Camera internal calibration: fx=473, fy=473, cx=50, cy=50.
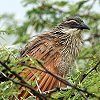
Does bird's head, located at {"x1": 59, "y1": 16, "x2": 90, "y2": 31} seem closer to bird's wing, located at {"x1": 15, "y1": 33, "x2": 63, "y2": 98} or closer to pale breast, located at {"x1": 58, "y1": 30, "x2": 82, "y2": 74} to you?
pale breast, located at {"x1": 58, "y1": 30, "x2": 82, "y2": 74}

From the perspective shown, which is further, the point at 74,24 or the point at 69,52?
the point at 74,24

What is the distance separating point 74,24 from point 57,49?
59 centimetres

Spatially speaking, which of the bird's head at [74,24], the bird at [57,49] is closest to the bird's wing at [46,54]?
the bird at [57,49]

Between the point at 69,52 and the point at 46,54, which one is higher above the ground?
the point at 46,54

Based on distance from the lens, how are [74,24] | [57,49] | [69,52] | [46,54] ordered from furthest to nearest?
[74,24] → [69,52] → [57,49] → [46,54]

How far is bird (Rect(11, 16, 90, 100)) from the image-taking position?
4492 millimetres

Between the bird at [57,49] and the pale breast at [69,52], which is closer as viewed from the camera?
the bird at [57,49]

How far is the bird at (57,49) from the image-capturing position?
4.49 meters

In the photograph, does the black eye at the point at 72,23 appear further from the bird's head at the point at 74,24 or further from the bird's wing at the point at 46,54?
the bird's wing at the point at 46,54

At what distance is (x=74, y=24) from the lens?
18.1 ft

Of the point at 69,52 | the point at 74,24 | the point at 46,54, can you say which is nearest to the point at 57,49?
the point at 69,52

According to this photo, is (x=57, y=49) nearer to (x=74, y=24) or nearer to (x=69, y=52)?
(x=69, y=52)

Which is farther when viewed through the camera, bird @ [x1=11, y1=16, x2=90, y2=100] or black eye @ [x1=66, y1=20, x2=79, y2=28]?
black eye @ [x1=66, y1=20, x2=79, y2=28]

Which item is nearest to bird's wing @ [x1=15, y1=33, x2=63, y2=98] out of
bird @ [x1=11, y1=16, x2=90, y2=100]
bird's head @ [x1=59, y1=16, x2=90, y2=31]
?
bird @ [x1=11, y1=16, x2=90, y2=100]
